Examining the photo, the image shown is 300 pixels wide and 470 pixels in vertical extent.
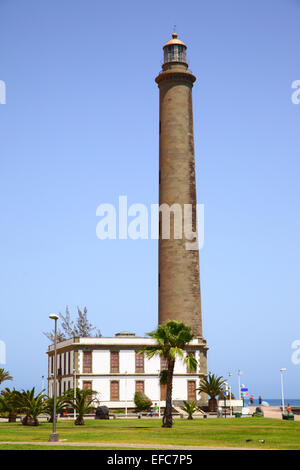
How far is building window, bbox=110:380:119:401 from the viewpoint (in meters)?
63.6

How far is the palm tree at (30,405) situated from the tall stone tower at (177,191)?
23.0m

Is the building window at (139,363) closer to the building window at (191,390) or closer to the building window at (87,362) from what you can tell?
the building window at (87,362)

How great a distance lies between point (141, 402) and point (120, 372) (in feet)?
12.1

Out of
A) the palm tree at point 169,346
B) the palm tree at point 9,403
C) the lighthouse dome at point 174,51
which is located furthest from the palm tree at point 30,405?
the lighthouse dome at point 174,51

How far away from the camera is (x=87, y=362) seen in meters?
64.1

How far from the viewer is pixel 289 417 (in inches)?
2009

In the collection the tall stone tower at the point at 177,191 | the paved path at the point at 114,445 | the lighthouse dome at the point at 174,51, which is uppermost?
the lighthouse dome at the point at 174,51

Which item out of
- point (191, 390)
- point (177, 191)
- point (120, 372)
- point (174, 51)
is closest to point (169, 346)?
point (120, 372)

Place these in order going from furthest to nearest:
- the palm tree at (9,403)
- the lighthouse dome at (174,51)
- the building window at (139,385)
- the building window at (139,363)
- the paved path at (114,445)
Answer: the lighthouse dome at (174,51), the building window at (139,363), the building window at (139,385), the palm tree at (9,403), the paved path at (114,445)

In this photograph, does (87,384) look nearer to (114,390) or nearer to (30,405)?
(114,390)

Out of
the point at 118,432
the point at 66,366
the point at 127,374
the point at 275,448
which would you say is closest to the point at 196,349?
the point at 127,374

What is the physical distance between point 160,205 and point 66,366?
18920mm

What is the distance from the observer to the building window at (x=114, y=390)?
63.6m

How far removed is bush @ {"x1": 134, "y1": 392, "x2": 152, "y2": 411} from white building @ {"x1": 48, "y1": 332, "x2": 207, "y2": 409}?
733mm
